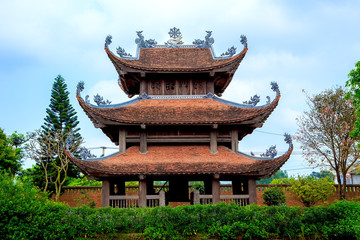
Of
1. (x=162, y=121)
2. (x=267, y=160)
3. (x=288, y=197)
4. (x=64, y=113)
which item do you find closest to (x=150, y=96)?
(x=162, y=121)

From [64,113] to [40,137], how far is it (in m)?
4.24

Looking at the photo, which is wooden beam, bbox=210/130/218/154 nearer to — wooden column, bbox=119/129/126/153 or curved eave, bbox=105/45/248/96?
curved eave, bbox=105/45/248/96

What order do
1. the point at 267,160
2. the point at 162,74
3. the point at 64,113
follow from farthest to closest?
the point at 64,113
the point at 162,74
the point at 267,160

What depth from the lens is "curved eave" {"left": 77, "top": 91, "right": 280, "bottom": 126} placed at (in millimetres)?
17109

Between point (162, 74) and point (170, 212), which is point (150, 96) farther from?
point (170, 212)

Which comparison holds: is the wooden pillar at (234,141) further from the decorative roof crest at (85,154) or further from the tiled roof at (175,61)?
the decorative roof crest at (85,154)

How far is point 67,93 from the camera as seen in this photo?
38.5m

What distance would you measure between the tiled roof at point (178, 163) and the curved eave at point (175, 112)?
157cm

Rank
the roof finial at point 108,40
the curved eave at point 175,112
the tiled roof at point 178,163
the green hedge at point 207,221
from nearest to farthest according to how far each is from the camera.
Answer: the green hedge at point 207,221
the tiled roof at point 178,163
the curved eave at point 175,112
the roof finial at point 108,40

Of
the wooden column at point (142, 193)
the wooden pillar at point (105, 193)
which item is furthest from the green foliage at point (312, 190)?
the wooden pillar at point (105, 193)

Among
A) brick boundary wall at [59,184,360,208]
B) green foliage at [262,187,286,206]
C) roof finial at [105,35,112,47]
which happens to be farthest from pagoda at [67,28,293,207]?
brick boundary wall at [59,184,360,208]

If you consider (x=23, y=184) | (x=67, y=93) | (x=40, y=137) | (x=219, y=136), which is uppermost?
(x=67, y=93)

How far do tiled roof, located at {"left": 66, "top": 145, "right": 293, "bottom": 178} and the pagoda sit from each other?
0.04m

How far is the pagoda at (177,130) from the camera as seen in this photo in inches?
640
